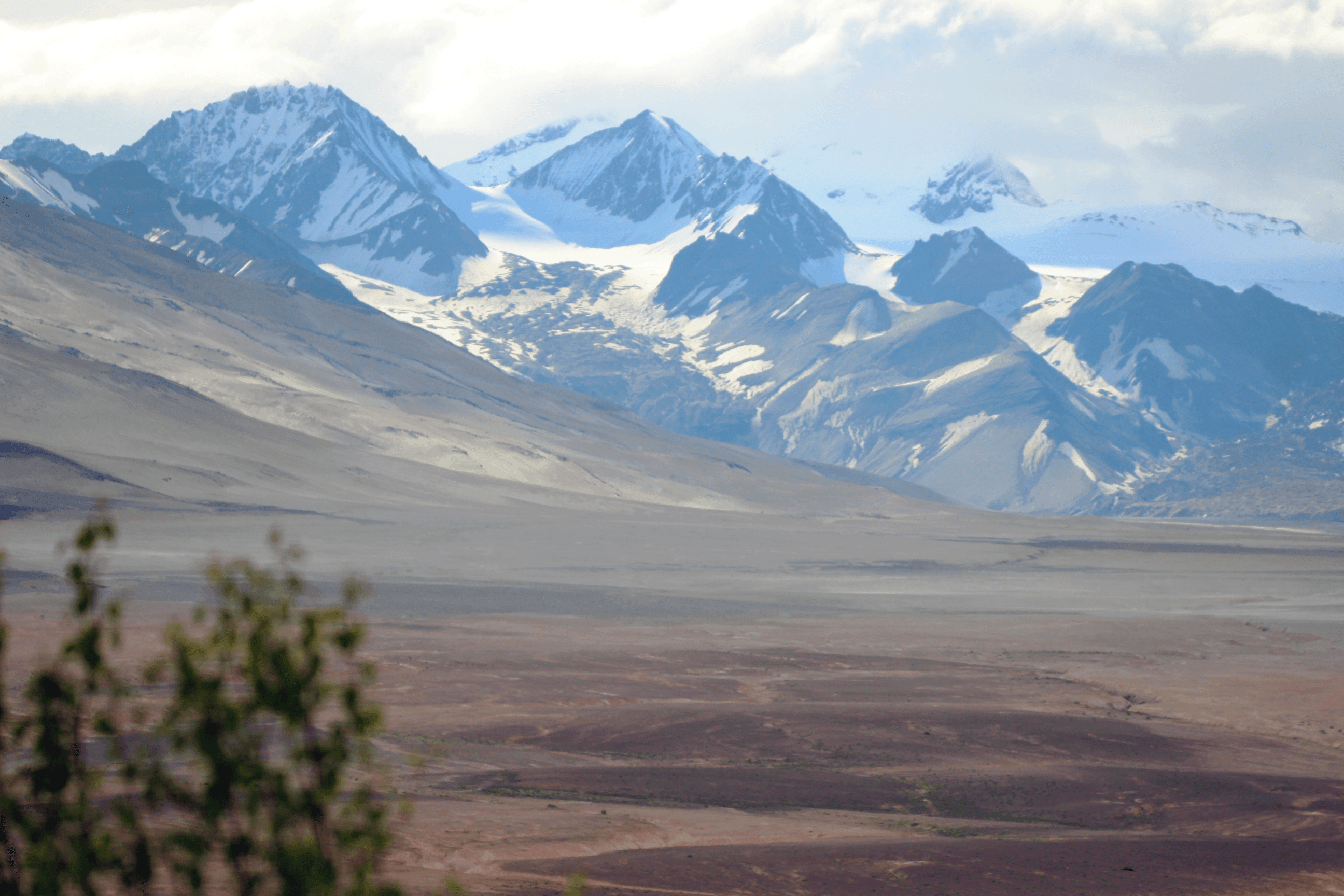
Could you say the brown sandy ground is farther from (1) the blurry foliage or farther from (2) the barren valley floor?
(1) the blurry foliage

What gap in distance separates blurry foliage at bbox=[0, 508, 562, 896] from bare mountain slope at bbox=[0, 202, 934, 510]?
353 feet

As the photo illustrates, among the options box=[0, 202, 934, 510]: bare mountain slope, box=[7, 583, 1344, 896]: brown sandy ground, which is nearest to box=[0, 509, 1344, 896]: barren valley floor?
box=[7, 583, 1344, 896]: brown sandy ground

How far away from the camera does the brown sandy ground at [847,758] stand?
20.1 metres

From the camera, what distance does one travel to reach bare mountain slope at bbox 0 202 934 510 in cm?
12200

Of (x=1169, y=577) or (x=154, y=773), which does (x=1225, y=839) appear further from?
(x=1169, y=577)

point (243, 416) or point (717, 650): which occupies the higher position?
point (243, 416)

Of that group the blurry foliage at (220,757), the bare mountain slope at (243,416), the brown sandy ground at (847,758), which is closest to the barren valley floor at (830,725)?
the brown sandy ground at (847,758)

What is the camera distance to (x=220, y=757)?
4281 mm

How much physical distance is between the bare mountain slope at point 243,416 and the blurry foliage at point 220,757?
108m

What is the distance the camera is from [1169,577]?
102m

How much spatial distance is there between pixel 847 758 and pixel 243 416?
117 meters

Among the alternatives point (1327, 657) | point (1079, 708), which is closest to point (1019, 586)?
point (1327, 657)

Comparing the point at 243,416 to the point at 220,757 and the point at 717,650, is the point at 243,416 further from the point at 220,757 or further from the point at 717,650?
the point at 220,757

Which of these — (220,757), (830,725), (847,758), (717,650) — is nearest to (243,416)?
(717,650)
